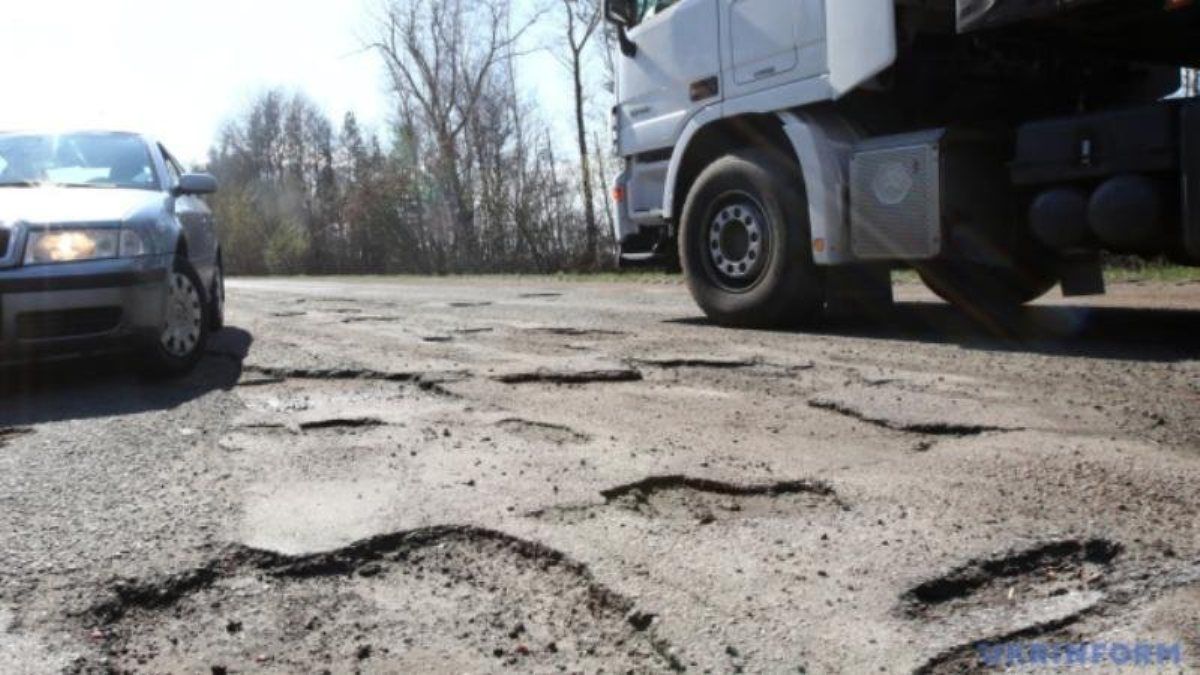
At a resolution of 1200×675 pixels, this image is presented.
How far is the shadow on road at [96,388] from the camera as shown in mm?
4305

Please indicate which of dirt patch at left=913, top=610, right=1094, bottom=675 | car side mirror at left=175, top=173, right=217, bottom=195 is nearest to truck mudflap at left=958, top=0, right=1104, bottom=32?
dirt patch at left=913, top=610, right=1094, bottom=675

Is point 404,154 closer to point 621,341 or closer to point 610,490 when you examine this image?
point 621,341

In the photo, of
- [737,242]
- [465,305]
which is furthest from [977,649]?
[465,305]

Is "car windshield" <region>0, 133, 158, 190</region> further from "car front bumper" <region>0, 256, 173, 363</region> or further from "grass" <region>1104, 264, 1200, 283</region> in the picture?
"grass" <region>1104, 264, 1200, 283</region>

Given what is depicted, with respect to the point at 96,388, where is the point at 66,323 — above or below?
above

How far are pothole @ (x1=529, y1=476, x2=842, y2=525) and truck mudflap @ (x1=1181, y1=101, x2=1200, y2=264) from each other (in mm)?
3038

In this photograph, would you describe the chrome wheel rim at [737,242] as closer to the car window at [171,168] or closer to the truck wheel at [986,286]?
the truck wheel at [986,286]

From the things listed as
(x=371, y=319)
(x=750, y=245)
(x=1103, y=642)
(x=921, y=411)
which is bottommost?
(x=1103, y=642)

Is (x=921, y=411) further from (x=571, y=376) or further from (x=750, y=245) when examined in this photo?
(x=750, y=245)

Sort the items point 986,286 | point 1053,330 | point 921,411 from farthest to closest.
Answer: point 986,286, point 1053,330, point 921,411

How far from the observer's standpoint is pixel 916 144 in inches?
222

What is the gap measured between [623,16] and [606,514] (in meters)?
5.95

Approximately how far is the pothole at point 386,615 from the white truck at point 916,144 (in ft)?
13.4

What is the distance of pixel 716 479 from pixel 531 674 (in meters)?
1.27
